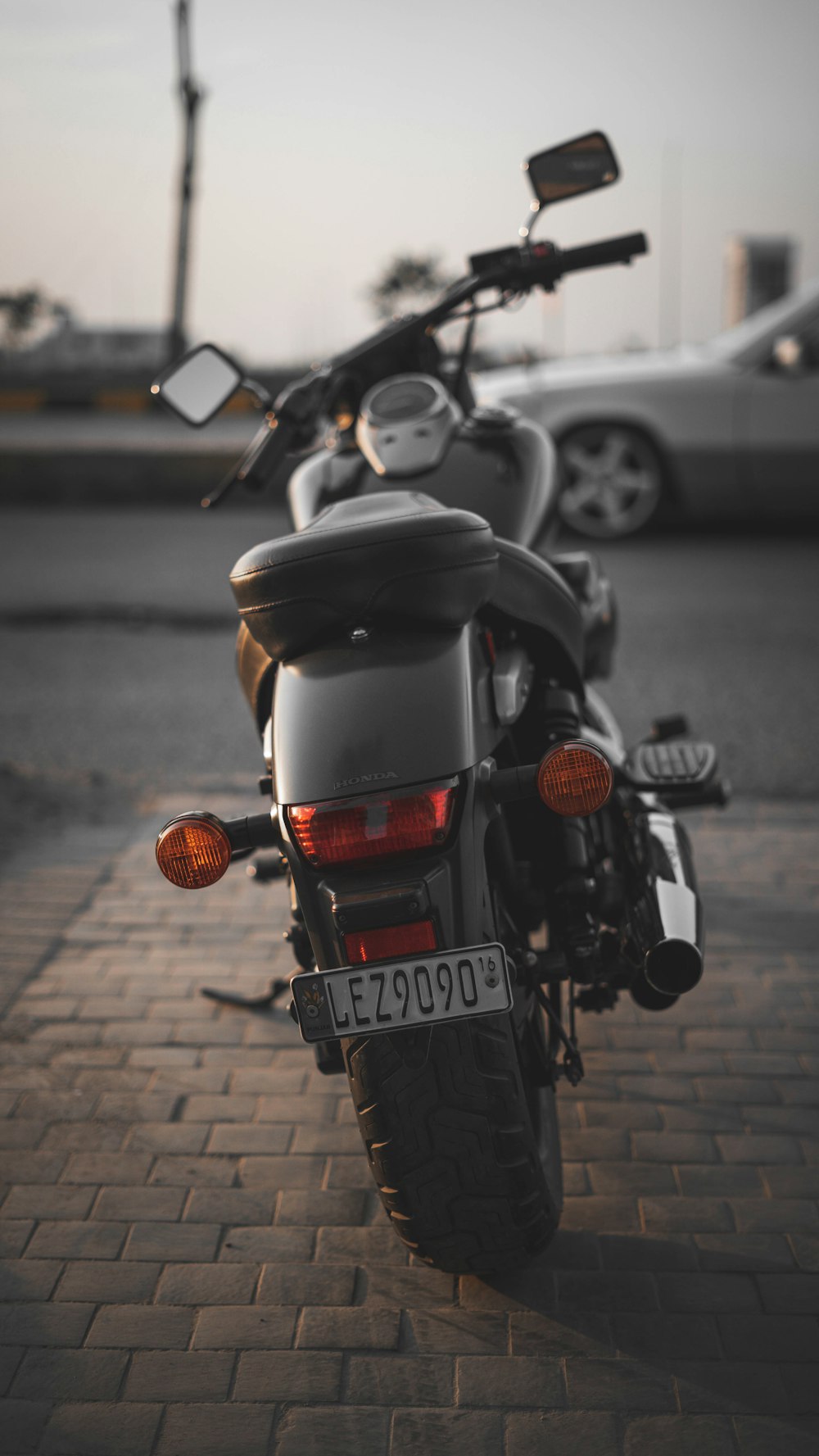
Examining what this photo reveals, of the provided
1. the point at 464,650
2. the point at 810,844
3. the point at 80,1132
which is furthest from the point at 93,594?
the point at 464,650

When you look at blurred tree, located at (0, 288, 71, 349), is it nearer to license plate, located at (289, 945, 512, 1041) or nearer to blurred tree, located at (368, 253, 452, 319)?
blurred tree, located at (368, 253, 452, 319)

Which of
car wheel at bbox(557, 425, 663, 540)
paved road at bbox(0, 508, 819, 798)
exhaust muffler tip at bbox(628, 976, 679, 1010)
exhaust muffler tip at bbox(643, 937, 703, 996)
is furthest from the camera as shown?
car wheel at bbox(557, 425, 663, 540)

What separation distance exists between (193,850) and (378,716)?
398mm

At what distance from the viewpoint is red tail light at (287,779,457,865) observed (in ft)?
6.94

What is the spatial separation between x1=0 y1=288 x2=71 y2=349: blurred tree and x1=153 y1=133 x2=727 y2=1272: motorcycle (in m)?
24.1

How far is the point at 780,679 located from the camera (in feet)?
21.0

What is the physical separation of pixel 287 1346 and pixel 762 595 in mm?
6555

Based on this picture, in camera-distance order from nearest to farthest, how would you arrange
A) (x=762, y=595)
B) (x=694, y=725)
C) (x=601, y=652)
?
1. (x=601, y=652)
2. (x=694, y=725)
3. (x=762, y=595)

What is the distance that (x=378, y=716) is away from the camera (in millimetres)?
2191

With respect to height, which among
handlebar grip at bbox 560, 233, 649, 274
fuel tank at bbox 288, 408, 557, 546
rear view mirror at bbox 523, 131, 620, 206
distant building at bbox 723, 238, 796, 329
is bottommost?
fuel tank at bbox 288, 408, 557, 546

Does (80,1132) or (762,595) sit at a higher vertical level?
(762,595)


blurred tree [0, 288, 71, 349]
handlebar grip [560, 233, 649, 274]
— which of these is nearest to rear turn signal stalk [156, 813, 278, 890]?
handlebar grip [560, 233, 649, 274]

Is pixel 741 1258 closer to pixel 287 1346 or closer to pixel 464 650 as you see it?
pixel 287 1346

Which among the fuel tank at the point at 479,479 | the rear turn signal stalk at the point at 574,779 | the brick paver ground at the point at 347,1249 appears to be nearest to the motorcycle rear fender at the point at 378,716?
the rear turn signal stalk at the point at 574,779
